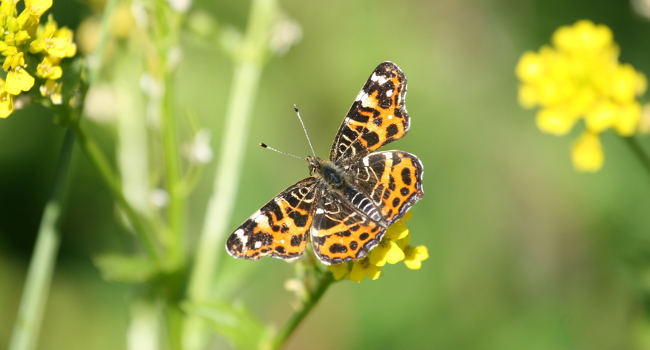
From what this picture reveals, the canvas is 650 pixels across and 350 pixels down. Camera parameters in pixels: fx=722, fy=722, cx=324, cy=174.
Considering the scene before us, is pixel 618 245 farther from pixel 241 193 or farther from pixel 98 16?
pixel 98 16

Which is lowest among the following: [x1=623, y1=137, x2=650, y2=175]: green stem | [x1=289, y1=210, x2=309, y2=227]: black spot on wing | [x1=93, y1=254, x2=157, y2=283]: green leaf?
[x1=93, y1=254, x2=157, y2=283]: green leaf

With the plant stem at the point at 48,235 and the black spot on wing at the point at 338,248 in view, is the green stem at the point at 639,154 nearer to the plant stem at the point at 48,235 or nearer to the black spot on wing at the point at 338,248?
the black spot on wing at the point at 338,248

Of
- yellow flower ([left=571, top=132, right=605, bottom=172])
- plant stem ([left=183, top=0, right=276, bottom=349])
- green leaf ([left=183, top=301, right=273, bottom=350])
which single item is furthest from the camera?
yellow flower ([left=571, top=132, right=605, bottom=172])

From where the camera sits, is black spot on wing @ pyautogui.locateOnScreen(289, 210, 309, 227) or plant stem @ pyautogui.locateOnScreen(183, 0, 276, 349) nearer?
black spot on wing @ pyautogui.locateOnScreen(289, 210, 309, 227)

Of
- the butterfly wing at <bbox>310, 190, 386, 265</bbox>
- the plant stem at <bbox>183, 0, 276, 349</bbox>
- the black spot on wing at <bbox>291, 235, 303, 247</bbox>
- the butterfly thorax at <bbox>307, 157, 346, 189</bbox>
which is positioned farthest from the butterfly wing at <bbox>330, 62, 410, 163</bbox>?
the plant stem at <bbox>183, 0, 276, 349</bbox>

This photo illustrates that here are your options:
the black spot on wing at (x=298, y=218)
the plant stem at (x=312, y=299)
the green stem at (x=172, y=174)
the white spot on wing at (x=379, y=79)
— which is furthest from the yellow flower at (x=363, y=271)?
the green stem at (x=172, y=174)

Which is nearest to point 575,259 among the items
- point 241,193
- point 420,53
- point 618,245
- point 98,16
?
point 618,245

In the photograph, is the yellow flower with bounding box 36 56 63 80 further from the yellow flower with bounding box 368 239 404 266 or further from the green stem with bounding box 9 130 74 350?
the yellow flower with bounding box 368 239 404 266
